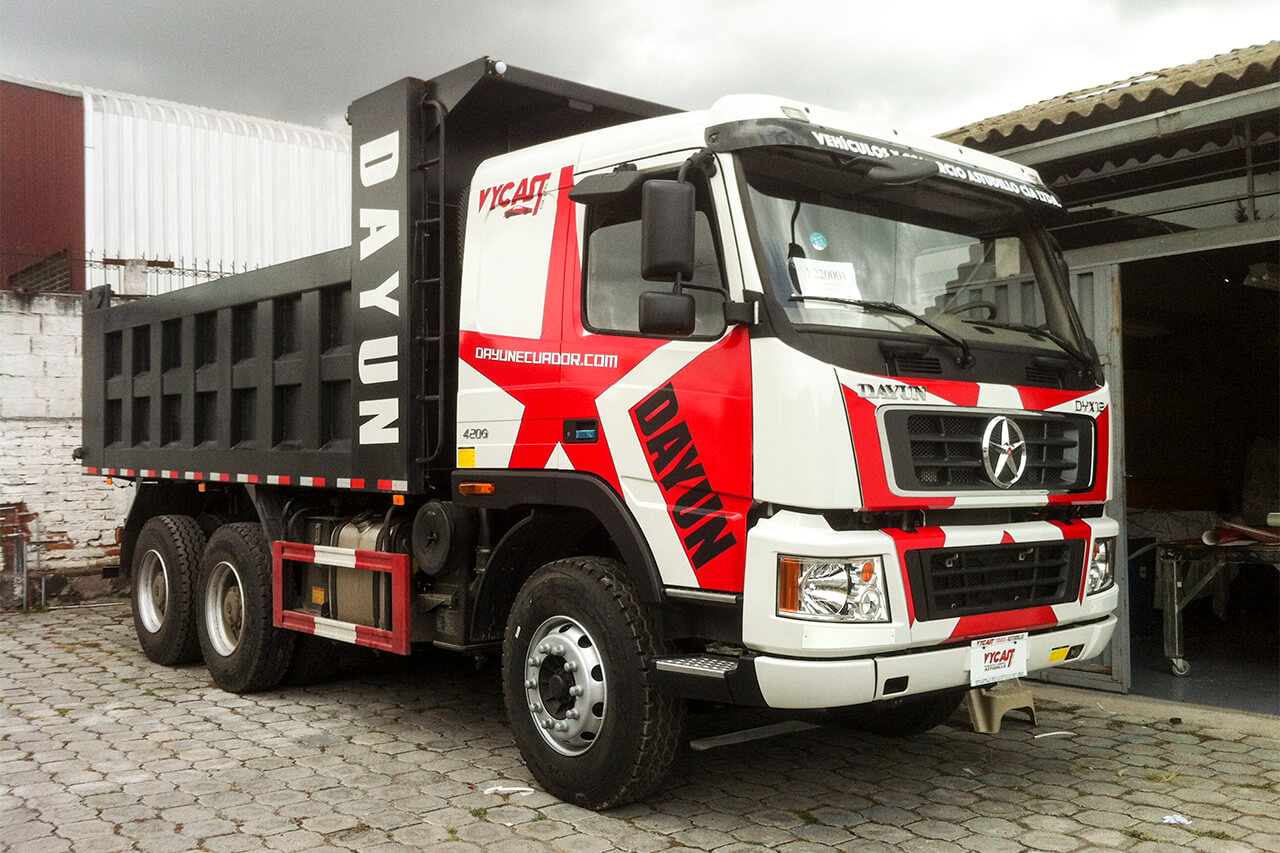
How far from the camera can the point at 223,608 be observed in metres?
7.55

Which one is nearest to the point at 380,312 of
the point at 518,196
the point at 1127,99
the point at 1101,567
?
the point at 518,196

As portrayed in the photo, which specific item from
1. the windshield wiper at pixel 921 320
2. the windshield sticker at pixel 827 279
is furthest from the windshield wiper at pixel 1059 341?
the windshield sticker at pixel 827 279

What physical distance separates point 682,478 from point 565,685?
41.4 inches

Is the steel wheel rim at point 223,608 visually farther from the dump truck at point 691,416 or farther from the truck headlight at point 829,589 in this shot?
the truck headlight at point 829,589

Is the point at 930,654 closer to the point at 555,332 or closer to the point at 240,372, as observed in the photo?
the point at 555,332

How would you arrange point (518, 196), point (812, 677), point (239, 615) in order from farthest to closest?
point (239, 615) < point (518, 196) < point (812, 677)

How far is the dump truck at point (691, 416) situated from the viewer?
415 centimetres

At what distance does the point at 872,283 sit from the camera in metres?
4.53

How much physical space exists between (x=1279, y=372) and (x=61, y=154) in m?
14.8

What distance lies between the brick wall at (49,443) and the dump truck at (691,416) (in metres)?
5.98

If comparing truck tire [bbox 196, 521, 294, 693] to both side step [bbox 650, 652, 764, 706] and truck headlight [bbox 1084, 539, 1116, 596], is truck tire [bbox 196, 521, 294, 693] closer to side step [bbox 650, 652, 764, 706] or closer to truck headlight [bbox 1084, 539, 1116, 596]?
side step [bbox 650, 652, 764, 706]

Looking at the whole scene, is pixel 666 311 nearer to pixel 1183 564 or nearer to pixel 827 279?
pixel 827 279

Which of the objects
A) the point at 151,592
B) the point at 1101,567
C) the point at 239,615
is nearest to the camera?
the point at 1101,567

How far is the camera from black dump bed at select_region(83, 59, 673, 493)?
571 centimetres
